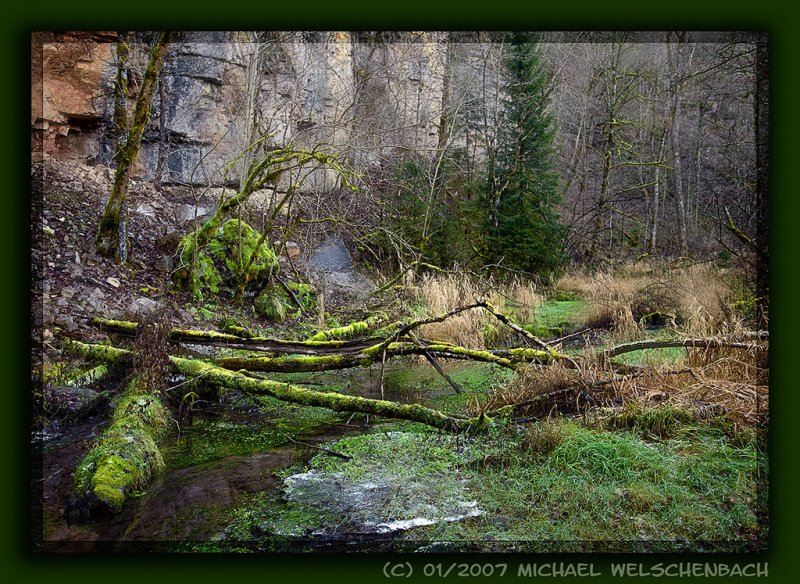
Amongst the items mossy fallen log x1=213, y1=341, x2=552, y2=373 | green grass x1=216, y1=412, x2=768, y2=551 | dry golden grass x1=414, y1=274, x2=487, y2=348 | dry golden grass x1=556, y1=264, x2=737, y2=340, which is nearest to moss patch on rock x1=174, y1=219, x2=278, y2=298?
dry golden grass x1=414, y1=274, x2=487, y2=348

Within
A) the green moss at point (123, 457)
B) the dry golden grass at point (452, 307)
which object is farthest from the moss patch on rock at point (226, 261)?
the green moss at point (123, 457)

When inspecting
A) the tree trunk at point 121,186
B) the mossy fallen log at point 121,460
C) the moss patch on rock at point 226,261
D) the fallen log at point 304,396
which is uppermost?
the tree trunk at point 121,186

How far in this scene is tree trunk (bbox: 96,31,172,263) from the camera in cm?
539

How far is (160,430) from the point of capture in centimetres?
378

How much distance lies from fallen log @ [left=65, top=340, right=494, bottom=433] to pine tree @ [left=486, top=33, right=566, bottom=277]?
265 centimetres

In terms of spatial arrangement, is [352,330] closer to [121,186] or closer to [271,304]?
[271,304]

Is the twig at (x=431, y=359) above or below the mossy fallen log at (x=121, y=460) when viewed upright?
above

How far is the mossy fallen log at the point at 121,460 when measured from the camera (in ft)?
9.55

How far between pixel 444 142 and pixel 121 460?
4855 millimetres

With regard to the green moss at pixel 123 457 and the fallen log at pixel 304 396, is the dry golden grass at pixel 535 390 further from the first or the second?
the green moss at pixel 123 457

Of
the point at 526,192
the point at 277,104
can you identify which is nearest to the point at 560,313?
the point at 526,192

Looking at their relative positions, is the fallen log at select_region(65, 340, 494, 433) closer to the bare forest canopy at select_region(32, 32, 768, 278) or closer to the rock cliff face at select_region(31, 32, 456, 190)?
the bare forest canopy at select_region(32, 32, 768, 278)

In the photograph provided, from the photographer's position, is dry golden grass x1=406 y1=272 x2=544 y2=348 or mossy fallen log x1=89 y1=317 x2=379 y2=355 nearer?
mossy fallen log x1=89 y1=317 x2=379 y2=355

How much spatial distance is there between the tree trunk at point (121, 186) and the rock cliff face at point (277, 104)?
0.79 feet
